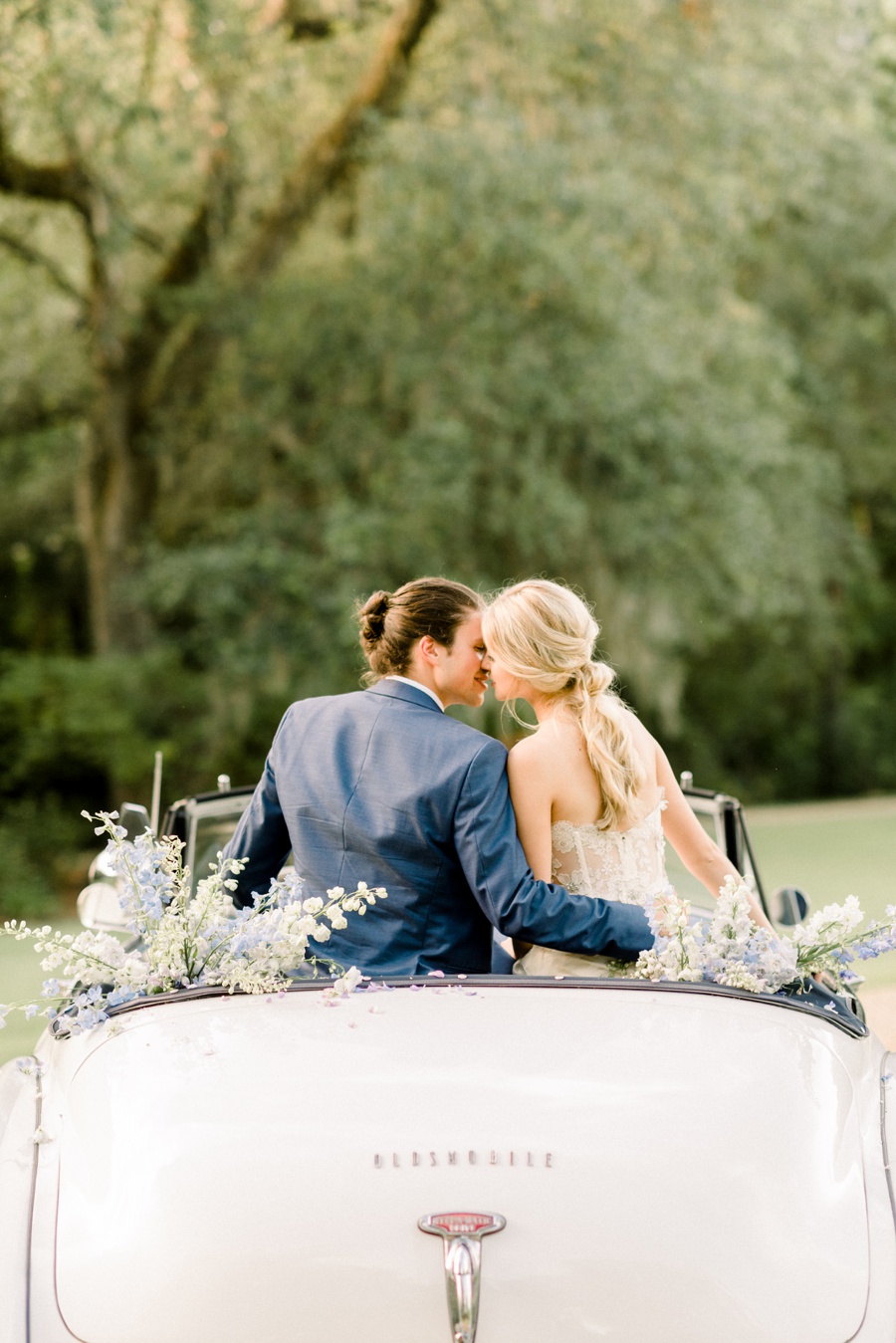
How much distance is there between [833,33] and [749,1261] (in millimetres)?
16129

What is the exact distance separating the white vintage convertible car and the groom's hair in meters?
1.04

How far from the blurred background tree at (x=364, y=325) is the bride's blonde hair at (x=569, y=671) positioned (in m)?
10.5

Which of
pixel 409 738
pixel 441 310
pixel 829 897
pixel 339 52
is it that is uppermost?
pixel 339 52

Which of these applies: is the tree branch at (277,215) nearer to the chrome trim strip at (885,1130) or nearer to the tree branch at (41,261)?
the tree branch at (41,261)

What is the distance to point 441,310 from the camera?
46.5ft

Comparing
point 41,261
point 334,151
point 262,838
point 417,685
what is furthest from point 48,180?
point 417,685

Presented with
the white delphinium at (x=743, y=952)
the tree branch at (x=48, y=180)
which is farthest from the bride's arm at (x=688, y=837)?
the tree branch at (x=48, y=180)

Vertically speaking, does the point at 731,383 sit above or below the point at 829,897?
above

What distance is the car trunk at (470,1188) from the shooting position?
2162mm

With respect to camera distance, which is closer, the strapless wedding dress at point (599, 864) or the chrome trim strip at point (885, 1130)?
the chrome trim strip at point (885, 1130)

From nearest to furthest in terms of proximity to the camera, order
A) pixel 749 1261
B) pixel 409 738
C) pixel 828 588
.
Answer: pixel 749 1261 → pixel 409 738 → pixel 828 588

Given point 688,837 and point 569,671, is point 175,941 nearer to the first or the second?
point 569,671

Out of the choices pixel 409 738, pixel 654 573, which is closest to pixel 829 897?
pixel 654 573

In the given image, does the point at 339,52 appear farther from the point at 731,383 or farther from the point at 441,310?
the point at 731,383
